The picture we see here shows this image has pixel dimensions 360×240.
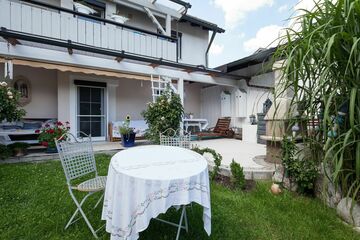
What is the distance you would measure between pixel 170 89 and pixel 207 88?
578cm

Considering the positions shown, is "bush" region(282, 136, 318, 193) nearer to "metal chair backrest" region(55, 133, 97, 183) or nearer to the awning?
"metal chair backrest" region(55, 133, 97, 183)

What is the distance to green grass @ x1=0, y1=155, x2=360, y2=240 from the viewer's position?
7.68ft

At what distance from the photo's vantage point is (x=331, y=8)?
2180 millimetres

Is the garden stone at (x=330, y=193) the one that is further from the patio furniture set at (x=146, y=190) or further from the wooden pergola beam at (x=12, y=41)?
the wooden pergola beam at (x=12, y=41)

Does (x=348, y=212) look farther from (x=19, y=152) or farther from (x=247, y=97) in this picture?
(x=247, y=97)

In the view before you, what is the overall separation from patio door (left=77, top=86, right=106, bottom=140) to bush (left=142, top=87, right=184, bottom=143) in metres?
2.73

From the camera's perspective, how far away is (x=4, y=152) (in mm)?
5062

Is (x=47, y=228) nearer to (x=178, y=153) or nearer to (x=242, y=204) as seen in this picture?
(x=178, y=153)

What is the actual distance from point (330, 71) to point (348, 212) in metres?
1.76

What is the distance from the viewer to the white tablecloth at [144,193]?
65.7 inches

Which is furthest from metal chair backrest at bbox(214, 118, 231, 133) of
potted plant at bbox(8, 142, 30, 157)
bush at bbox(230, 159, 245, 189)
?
potted plant at bbox(8, 142, 30, 157)

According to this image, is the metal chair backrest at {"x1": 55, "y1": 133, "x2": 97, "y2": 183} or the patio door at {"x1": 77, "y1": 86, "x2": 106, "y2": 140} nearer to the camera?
the metal chair backrest at {"x1": 55, "y1": 133, "x2": 97, "y2": 183}

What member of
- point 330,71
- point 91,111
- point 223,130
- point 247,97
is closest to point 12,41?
point 91,111

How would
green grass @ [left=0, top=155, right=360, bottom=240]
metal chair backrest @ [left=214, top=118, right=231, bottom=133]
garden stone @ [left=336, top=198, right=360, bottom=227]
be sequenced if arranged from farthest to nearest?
metal chair backrest @ [left=214, top=118, right=231, bottom=133], garden stone @ [left=336, top=198, right=360, bottom=227], green grass @ [left=0, top=155, right=360, bottom=240]
